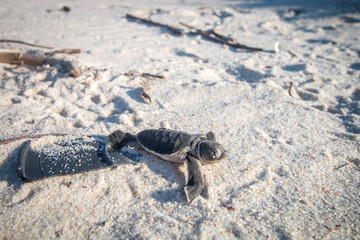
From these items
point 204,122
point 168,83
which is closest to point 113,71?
point 168,83

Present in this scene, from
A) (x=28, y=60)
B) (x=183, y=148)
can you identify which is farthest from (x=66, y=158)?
(x=28, y=60)

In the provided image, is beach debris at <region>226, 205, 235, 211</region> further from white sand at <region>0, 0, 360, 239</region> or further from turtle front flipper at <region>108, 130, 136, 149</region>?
turtle front flipper at <region>108, 130, 136, 149</region>

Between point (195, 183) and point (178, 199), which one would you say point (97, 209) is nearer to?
point (178, 199)

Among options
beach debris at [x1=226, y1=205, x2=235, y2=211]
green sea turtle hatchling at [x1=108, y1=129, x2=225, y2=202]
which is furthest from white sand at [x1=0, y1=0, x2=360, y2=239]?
green sea turtle hatchling at [x1=108, y1=129, x2=225, y2=202]

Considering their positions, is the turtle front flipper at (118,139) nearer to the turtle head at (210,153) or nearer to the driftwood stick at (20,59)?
the turtle head at (210,153)

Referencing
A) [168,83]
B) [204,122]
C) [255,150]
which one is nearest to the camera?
[255,150]

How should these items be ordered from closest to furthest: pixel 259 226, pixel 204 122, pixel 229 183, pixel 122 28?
pixel 259 226 → pixel 229 183 → pixel 204 122 → pixel 122 28

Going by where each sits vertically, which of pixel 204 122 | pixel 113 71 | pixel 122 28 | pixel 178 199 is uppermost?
pixel 122 28

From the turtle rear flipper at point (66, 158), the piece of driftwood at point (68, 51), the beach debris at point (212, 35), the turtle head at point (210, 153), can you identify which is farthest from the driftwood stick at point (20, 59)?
the turtle head at point (210, 153)

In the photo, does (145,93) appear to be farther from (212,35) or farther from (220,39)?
(212,35)
